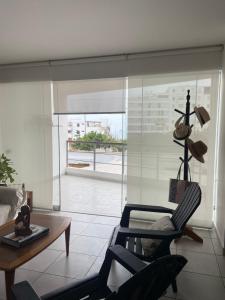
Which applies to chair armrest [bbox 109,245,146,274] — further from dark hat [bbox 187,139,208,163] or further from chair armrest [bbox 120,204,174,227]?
dark hat [bbox 187,139,208,163]

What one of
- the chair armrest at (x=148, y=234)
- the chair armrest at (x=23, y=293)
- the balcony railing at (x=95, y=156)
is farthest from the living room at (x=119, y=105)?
the balcony railing at (x=95, y=156)

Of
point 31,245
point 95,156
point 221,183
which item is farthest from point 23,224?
Result: point 95,156

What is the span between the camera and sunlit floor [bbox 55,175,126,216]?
4234 mm

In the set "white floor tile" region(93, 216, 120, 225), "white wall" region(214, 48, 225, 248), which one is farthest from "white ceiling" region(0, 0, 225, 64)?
"white floor tile" region(93, 216, 120, 225)

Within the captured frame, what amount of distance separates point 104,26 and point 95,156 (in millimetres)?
4549

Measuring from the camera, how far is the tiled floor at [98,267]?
7.20 feet

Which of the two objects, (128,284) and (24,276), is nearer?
(128,284)

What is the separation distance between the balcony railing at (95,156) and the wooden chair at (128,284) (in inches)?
193

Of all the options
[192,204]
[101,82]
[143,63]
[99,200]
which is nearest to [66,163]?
[99,200]

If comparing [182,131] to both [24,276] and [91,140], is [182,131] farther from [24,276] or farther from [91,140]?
[91,140]

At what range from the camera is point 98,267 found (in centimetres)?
251

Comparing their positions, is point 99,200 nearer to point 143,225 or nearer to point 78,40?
point 143,225

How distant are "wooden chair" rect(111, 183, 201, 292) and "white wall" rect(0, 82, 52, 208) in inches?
82.2

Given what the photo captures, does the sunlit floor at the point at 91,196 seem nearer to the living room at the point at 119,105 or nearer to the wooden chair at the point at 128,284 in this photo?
the living room at the point at 119,105
